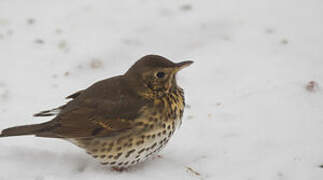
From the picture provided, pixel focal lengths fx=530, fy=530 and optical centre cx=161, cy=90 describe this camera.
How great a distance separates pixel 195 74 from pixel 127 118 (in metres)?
1.88

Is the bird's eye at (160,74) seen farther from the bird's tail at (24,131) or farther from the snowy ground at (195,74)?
the bird's tail at (24,131)

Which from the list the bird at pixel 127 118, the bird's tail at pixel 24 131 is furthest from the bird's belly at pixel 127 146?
the bird's tail at pixel 24 131

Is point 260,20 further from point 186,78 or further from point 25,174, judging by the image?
point 25,174

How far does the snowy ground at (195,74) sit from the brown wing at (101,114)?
13.9 inches

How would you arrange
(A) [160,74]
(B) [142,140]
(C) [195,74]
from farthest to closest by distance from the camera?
(C) [195,74] < (A) [160,74] < (B) [142,140]

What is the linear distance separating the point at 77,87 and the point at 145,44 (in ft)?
3.55

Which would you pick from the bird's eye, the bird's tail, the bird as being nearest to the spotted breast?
Answer: the bird

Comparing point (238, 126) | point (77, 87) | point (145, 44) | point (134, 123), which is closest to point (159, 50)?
point (145, 44)

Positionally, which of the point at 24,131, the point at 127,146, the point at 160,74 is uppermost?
the point at 160,74

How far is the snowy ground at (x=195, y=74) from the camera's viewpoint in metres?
4.20

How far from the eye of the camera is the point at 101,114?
4.00 meters

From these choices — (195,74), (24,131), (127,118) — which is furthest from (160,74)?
(195,74)

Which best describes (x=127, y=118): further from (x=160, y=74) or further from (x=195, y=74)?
(x=195, y=74)

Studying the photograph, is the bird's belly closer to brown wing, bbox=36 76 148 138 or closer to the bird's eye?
brown wing, bbox=36 76 148 138
